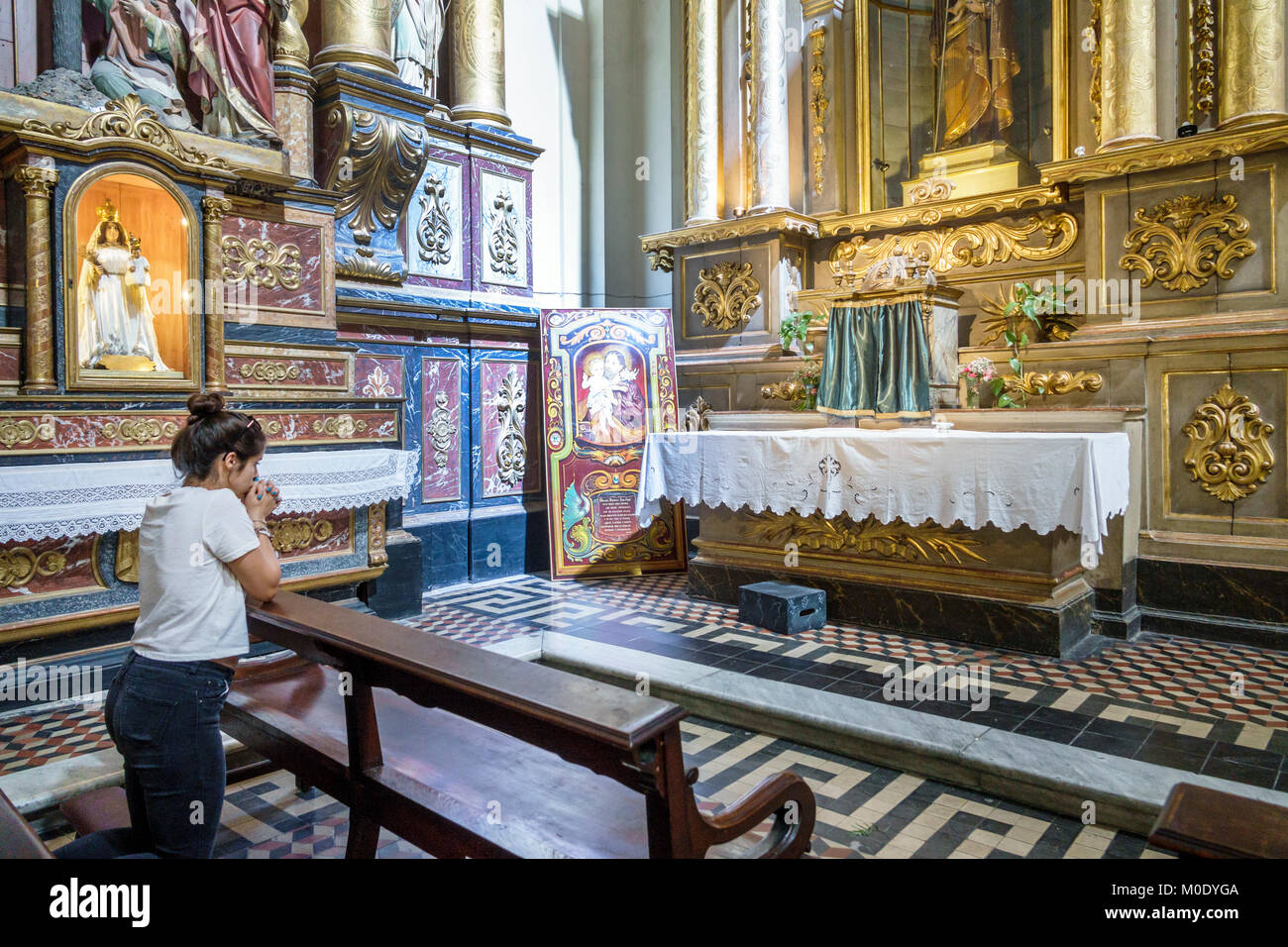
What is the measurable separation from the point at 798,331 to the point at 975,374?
1.63 metres

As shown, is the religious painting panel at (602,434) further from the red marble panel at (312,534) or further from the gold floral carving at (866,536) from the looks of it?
the red marble panel at (312,534)

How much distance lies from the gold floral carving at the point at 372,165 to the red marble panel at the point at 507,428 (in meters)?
1.42

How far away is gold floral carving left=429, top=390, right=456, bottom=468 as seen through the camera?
6883 mm

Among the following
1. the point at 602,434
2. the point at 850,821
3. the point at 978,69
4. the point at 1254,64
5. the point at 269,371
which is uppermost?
the point at 978,69

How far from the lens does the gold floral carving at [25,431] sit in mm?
3969

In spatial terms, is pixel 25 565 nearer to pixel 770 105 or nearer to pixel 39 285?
pixel 39 285

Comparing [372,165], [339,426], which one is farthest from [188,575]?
[372,165]

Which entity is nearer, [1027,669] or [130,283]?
[1027,669]

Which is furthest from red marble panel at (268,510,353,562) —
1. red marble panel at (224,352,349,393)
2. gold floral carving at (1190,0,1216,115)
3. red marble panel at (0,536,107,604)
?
gold floral carving at (1190,0,1216,115)

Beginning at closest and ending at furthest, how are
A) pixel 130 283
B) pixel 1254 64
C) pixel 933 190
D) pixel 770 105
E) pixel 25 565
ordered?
pixel 25 565
pixel 130 283
pixel 1254 64
pixel 933 190
pixel 770 105

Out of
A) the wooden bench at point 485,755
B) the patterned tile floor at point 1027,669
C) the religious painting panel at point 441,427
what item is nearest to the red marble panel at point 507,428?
the religious painting panel at point 441,427

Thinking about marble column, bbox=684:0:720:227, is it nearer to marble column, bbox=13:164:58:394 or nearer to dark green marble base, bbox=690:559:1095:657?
dark green marble base, bbox=690:559:1095:657

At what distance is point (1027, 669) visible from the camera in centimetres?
445
